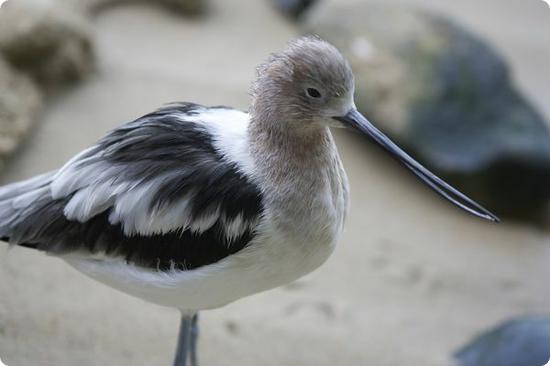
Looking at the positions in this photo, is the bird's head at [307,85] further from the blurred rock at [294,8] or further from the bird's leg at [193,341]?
the blurred rock at [294,8]

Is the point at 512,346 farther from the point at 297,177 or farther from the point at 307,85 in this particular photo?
the point at 307,85

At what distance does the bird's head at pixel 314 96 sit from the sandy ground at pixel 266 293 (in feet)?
4.77

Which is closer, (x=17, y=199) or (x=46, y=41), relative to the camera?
(x=17, y=199)

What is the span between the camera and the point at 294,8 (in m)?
7.05

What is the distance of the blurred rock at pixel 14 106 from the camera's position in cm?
445

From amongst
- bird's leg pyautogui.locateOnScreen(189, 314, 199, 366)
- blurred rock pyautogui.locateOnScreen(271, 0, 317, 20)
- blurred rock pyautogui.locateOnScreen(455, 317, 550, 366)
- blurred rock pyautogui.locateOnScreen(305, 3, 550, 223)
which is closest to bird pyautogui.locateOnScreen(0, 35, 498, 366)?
bird's leg pyautogui.locateOnScreen(189, 314, 199, 366)

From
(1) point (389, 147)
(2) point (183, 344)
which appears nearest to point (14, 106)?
(2) point (183, 344)

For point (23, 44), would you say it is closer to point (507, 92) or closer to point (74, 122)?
point (74, 122)

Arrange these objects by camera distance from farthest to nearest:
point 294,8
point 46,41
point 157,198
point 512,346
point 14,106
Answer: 1. point 294,8
2. point 46,41
3. point 14,106
4. point 512,346
5. point 157,198

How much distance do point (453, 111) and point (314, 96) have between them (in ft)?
9.90

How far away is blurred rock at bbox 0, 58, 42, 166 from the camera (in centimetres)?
445

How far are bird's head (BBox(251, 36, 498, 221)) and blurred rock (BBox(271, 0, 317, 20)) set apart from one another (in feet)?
13.7

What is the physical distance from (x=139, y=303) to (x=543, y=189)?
3.07 metres

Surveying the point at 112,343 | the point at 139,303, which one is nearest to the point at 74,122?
the point at 139,303
